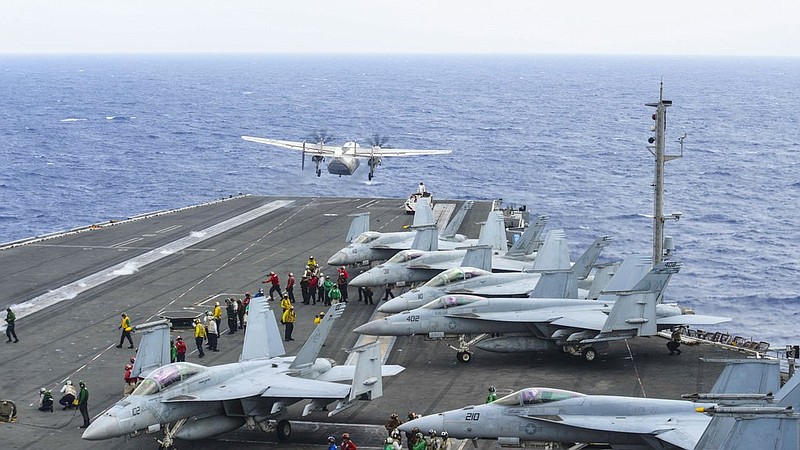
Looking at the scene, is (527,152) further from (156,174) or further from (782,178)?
(156,174)

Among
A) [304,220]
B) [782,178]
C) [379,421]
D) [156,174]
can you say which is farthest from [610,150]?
[379,421]

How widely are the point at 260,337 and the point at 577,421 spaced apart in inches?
383

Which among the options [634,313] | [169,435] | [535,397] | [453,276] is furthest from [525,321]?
[169,435]

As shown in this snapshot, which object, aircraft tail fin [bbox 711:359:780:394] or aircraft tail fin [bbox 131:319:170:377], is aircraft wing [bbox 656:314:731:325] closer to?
aircraft tail fin [bbox 711:359:780:394]

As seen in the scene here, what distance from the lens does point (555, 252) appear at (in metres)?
40.2

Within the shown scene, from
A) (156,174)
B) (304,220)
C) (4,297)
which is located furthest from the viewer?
(156,174)

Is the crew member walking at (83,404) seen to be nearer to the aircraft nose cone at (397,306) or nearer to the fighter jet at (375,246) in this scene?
the aircraft nose cone at (397,306)

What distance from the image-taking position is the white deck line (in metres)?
43.0

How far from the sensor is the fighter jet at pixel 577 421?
24.1 metres

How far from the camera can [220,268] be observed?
49.7 m

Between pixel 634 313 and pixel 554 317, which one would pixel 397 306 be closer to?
pixel 554 317

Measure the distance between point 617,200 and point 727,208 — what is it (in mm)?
10354

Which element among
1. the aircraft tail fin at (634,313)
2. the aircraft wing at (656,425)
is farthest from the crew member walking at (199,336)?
the aircraft wing at (656,425)

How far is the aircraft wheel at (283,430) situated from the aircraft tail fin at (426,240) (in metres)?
18.5
